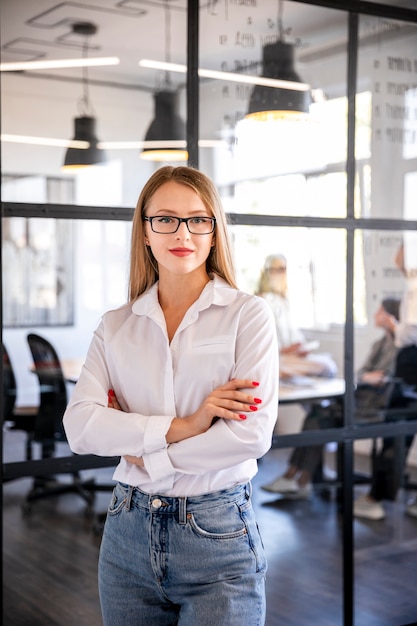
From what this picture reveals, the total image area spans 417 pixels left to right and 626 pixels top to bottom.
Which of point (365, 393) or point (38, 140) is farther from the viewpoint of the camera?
point (38, 140)

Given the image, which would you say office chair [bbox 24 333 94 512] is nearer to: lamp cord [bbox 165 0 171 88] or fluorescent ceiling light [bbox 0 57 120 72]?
lamp cord [bbox 165 0 171 88]

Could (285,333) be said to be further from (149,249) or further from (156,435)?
(156,435)

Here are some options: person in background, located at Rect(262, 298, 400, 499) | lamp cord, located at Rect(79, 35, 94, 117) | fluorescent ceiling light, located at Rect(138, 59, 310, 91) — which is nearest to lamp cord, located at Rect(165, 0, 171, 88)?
fluorescent ceiling light, located at Rect(138, 59, 310, 91)

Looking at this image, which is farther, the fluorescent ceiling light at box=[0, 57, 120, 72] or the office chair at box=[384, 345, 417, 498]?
the fluorescent ceiling light at box=[0, 57, 120, 72]

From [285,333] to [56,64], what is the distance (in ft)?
11.5

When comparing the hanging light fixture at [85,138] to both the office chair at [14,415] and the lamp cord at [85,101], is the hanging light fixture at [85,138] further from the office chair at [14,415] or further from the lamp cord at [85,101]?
the office chair at [14,415]

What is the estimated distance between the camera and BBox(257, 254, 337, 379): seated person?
317 cm

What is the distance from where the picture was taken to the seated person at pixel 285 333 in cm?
317

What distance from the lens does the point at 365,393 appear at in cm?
326

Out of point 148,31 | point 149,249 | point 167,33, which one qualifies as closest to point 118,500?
point 149,249

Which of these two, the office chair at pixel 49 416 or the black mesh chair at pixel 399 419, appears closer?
the office chair at pixel 49 416

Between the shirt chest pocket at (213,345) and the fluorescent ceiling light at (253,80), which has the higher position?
the fluorescent ceiling light at (253,80)

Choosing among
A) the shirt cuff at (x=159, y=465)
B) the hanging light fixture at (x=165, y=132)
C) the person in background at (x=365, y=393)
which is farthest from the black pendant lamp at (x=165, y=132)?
the shirt cuff at (x=159, y=465)

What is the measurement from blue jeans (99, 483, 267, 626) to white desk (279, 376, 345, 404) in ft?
5.19
